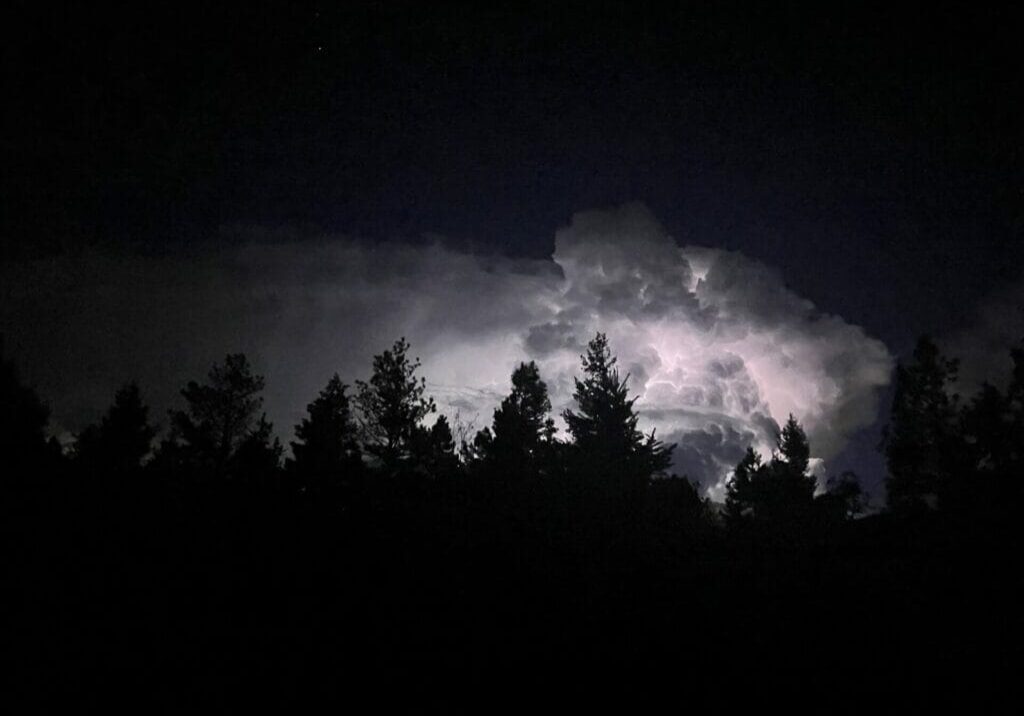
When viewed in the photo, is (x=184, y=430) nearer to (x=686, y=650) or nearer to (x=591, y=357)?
(x=591, y=357)

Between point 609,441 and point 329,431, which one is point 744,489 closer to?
point 609,441

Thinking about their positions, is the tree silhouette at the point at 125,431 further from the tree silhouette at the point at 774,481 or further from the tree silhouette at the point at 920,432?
the tree silhouette at the point at 920,432

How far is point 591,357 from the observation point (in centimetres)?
3086

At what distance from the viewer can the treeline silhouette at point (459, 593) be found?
17.1ft

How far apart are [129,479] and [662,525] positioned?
16.0 meters

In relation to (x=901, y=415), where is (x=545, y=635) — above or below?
below

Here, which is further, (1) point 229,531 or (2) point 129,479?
(2) point 129,479

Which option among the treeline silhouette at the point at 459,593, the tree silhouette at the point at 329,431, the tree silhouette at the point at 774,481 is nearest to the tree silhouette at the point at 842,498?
the tree silhouette at the point at 774,481

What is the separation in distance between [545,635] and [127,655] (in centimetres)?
499

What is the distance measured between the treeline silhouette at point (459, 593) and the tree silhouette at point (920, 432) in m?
19.6

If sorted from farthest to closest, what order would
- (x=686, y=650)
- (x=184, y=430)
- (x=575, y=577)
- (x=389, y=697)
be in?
(x=184, y=430), (x=575, y=577), (x=686, y=650), (x=389, y=697)

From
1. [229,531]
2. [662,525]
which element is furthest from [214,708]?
[662,525]

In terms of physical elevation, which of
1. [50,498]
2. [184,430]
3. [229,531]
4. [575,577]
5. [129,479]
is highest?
[184,430]


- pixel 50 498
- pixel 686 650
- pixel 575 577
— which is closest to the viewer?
pixel 686 650
